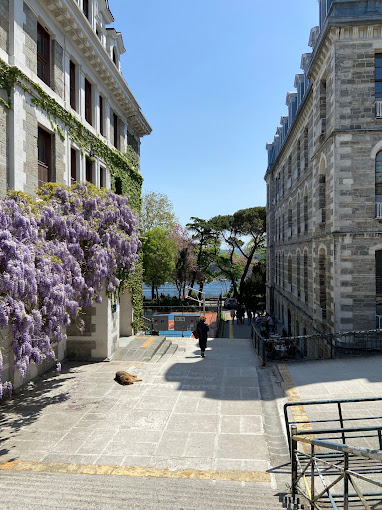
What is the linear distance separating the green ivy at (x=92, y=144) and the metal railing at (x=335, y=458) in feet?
31.9

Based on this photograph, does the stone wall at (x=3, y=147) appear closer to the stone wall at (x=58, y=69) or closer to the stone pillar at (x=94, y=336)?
the stone wall at (x=58, y=69)

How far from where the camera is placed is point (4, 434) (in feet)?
25.5

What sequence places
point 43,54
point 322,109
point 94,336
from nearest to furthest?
1. point 43,54
2. point 94,336
3. point 322,109

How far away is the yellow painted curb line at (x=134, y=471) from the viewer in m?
6.16

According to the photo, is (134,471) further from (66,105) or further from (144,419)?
(66,105)

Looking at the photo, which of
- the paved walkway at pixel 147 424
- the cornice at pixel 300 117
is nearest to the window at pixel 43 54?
the paved walkway at pixel 147 424

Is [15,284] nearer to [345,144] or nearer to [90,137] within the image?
[90,137]

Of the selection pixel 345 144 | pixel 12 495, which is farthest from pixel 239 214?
pixel 12 495

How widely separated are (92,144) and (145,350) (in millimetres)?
8060

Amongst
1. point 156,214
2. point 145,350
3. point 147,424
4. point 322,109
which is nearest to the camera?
point 147,424

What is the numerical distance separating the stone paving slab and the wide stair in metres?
1.13

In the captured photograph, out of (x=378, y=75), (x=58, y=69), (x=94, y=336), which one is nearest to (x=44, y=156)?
(x=58, y=69)

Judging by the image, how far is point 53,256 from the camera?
8383 mm

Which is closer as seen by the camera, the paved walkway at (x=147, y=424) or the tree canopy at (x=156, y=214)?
the paved walkway at (x=147, y=424)
